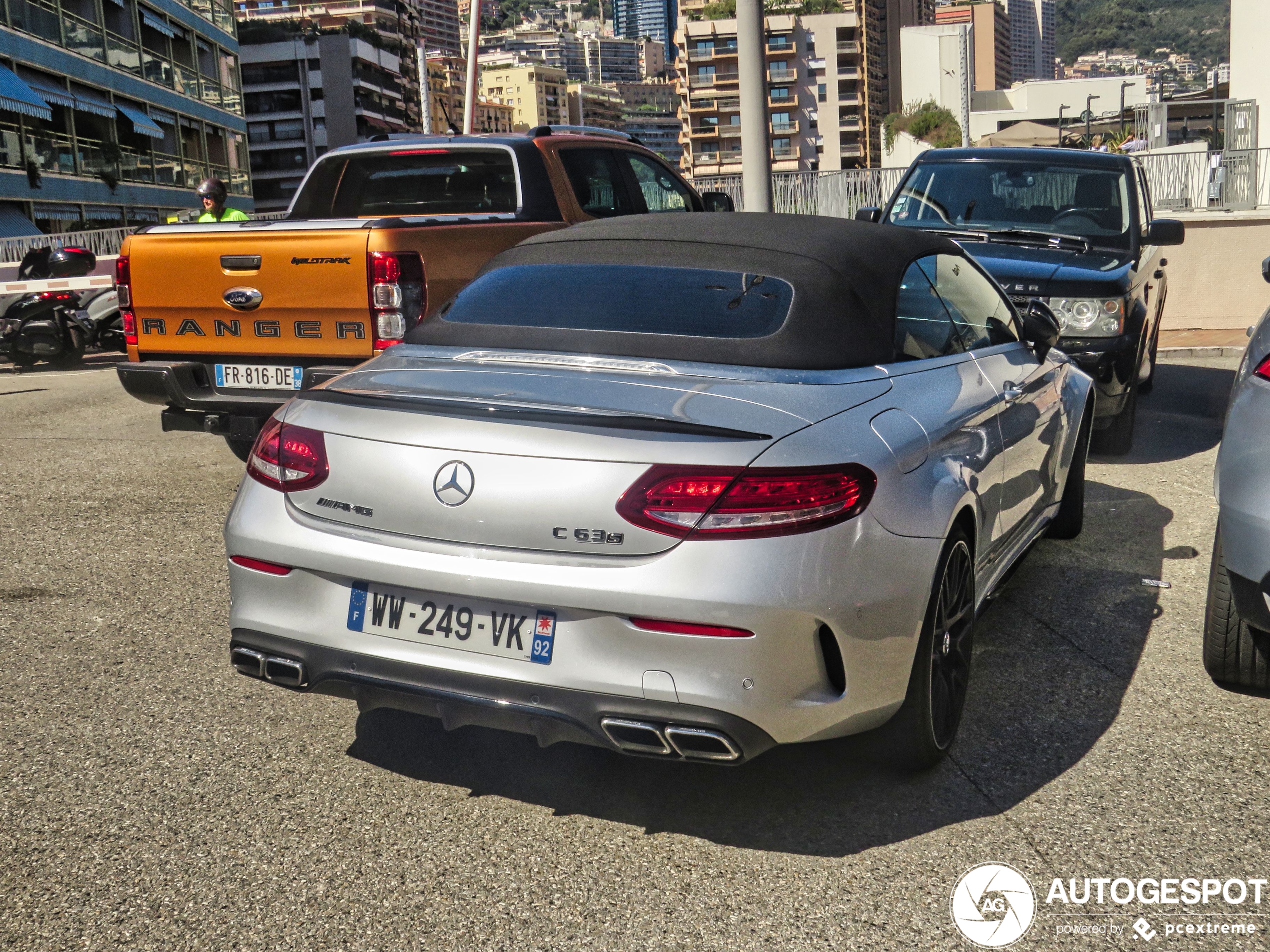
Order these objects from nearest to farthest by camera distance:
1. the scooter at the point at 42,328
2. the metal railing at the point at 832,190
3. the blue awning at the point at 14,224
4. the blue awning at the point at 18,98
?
1. the scooter at the point at 42,328
2. the metal railing at the point at 832,190
3. the blue awning at the point at 18,98
4. the blue awning at the point at 14,224

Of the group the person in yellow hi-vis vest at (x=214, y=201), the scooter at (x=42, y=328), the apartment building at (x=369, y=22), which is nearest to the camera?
the person in yellow hi-vis vest at (x=214, y=201)

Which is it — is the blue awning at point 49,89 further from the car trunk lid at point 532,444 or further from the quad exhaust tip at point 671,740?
the quad exhaust tip at point 671,740

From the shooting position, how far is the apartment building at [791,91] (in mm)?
144250

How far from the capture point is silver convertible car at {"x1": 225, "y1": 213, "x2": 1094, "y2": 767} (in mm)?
2959

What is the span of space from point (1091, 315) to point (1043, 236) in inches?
39.2

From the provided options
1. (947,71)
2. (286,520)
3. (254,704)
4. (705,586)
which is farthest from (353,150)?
(947,71)

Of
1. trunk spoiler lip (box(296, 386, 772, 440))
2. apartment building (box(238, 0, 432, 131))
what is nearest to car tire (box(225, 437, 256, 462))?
trunk spoiler lip (box(296, 386, 772, 440))

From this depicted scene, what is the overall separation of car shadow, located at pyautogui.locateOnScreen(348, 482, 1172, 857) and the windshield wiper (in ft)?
14.2

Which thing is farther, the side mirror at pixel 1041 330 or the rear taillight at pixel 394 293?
the rear taillight at pixel 394 293

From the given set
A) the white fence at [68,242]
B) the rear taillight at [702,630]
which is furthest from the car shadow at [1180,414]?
the white fence at [68,242]

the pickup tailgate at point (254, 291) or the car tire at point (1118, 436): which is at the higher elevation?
the pickup tailgate at point (254, 291)

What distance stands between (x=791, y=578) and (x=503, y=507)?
2.25 feet

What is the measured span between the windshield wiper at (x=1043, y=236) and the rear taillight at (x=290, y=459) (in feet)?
20.0

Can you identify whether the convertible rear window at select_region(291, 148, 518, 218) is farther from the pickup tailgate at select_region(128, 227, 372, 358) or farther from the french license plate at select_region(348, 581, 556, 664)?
the french license plate at select_region(348, 581, 556, 664)
